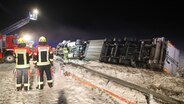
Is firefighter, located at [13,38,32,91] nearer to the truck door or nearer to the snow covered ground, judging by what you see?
the snow covered ground

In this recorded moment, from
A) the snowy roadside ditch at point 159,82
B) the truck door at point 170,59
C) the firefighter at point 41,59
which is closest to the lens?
the firefighter at point 41,59

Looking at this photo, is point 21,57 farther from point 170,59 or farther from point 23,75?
point 170,59

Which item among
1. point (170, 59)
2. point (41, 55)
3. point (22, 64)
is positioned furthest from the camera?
point (170, 59)

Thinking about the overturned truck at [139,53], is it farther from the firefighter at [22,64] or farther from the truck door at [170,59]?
the firefighter at [22,64]

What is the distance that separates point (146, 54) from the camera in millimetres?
12047

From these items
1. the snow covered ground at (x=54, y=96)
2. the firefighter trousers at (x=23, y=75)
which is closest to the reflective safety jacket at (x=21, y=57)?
the firefighter trousers at (x=23, y=75)

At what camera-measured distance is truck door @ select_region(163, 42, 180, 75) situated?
11.0 metres

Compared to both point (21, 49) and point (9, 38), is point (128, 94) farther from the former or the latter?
point (9, 38)

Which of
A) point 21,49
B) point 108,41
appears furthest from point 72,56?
point 21,49

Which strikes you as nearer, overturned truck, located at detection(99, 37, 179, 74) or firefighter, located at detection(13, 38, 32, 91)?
firefighter, located at detection(13, 38, 32, 91)

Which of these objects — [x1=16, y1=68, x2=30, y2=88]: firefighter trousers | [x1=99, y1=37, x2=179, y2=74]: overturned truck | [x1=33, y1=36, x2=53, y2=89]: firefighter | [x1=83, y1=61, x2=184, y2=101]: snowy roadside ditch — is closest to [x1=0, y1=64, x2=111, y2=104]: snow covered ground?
[x1=16, y1=68, x2=30, y2=88]: firefighter trousers

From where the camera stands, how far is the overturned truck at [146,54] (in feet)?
36.3

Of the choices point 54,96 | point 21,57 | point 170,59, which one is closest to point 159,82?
point 170,59

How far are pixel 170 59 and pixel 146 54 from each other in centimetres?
164
